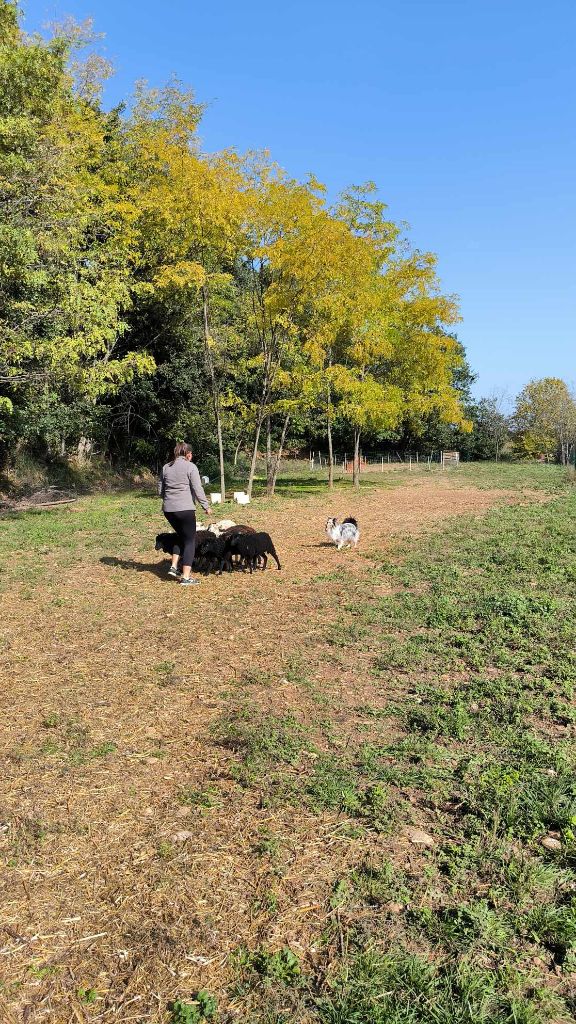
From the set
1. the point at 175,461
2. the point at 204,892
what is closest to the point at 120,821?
the point at 204,892

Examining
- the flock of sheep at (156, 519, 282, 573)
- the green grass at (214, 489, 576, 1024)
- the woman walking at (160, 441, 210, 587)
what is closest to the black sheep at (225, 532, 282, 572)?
the flock of sheep at (156, 519, 282, 573)

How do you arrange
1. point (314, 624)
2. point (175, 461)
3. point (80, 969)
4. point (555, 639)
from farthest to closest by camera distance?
point (175, 461), point (314, 624), point (555, 639), point (80, 969)

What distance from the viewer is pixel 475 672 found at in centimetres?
506

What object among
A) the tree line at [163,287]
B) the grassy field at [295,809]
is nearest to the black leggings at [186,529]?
the grassy field at [295,809]

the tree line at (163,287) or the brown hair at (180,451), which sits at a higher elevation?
the tree line at (163,287)

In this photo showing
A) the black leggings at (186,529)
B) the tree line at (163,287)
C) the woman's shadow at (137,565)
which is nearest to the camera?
the black leggings at (186,529)

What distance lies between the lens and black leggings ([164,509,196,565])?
26.7 feet

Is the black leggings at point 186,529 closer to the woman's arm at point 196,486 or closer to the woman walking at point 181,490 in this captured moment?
the woman walking at point 181,490

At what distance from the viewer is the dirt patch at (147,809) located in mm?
2439

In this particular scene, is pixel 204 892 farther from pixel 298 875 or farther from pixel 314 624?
pixel 314 624

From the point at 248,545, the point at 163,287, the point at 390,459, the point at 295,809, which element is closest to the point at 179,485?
the point at 248,545

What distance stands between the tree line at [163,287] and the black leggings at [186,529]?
561 cm

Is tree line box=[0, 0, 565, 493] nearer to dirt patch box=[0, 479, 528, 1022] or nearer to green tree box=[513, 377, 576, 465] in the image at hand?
dirt patch box=[0, 479, 528, 1022]

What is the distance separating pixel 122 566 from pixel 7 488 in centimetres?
1171
